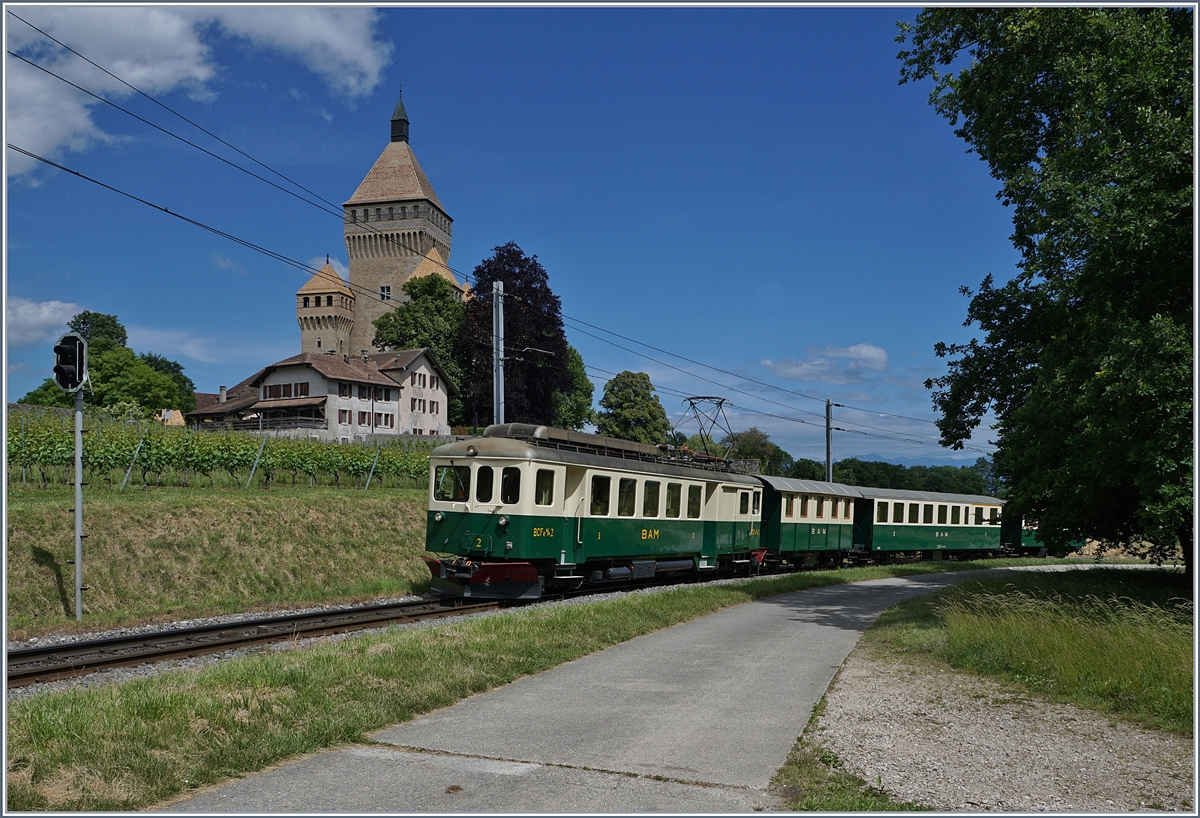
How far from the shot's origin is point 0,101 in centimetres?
859

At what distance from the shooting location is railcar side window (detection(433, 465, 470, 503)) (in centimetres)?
1702

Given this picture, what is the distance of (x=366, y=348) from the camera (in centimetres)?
9938

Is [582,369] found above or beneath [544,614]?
above

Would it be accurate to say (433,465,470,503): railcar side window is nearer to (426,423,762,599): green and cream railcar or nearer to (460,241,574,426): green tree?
(426,423,762,599): green and cream railcar

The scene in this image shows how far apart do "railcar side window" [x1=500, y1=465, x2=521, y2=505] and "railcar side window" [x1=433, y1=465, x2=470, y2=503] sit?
0.78m

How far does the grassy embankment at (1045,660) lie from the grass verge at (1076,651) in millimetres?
10

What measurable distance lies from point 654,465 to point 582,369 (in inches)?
2616

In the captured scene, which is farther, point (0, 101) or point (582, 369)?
point (582, 369)

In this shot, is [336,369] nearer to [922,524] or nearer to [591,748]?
[922,524]

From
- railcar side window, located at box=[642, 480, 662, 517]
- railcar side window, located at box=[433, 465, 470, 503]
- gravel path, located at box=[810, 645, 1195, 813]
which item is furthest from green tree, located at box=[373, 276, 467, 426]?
gravel path, located at box=[810, 645, 1195, 813]

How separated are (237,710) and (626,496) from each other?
41.3 feet

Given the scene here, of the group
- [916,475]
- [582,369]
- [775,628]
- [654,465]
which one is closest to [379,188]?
[582,369]

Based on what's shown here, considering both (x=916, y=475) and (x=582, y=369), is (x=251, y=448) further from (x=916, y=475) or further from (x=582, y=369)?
(x=916, y=475)

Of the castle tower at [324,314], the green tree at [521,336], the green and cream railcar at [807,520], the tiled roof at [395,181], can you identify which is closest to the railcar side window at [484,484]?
the green and cream railcar at [807,520]
